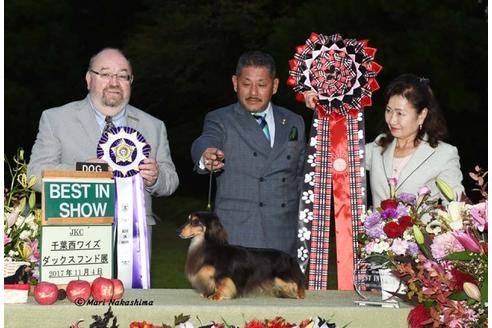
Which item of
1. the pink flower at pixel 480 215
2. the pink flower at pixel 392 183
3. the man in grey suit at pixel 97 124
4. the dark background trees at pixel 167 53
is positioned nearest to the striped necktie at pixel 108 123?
the man in grey suit at pixel 97 124

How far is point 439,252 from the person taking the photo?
9.46 feet

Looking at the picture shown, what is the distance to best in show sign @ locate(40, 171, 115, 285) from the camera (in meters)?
3.30

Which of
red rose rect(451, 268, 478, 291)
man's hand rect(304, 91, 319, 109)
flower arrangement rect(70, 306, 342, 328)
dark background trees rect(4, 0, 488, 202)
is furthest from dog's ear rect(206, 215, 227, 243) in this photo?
dark background trees rect(4, 0, 488, 202)

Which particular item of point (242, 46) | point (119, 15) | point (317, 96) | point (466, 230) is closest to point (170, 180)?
point (317, 96)

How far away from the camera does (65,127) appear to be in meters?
4.02

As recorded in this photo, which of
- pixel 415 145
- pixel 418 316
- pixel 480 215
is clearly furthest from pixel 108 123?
pixel 480 215

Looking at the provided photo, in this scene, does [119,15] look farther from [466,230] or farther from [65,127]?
[466,230]

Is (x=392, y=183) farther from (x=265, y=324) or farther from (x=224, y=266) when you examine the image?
(x=265, y=324)

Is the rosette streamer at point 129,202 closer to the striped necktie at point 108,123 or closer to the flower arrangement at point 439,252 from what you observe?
the striped necktie at point 108,123

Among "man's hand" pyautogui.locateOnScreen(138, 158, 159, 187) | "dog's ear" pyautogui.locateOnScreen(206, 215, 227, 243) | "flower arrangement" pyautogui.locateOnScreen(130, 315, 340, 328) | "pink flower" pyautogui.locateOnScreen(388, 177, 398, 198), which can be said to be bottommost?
"flower arrangement" pyautogui.locateOnScreen(130, 315, 340, 328)

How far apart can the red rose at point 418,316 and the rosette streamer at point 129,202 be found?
1.28 m

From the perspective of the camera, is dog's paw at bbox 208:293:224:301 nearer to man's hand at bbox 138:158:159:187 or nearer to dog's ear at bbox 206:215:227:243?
dog's ear at bbox 206:215:227:243

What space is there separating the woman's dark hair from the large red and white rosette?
0.45m

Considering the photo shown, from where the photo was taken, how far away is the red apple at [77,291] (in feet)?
10.5
